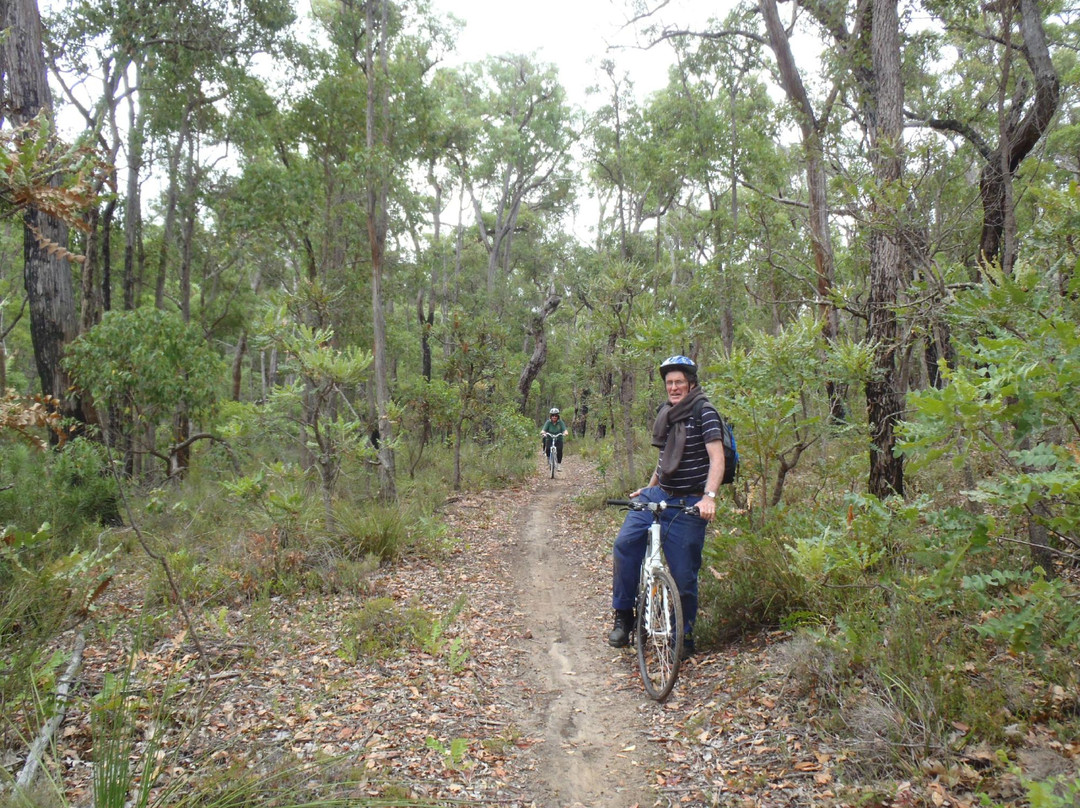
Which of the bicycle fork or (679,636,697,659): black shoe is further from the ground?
the bicycle fork

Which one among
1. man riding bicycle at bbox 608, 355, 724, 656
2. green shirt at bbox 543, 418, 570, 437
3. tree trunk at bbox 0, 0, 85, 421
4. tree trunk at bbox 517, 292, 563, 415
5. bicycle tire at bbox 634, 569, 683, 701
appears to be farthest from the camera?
tree trunk at bbox 517, 292, 563, 415

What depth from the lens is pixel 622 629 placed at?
16.1 feet

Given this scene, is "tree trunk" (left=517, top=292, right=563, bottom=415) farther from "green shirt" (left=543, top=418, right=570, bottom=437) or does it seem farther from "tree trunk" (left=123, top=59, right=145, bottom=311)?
"tree trunk" (left=123, top=59, right=145, bottom=311)

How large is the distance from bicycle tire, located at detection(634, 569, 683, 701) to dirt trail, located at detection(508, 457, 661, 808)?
0.14 meters

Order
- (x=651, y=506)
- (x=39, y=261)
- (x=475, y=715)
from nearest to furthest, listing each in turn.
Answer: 1. (x=475, y=715)
2. (x=651, y=506)
3. (x=39, y=261)

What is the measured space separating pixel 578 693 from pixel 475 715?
76 centimetres

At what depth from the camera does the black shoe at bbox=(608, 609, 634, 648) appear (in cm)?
487

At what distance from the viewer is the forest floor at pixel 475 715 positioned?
304 cm

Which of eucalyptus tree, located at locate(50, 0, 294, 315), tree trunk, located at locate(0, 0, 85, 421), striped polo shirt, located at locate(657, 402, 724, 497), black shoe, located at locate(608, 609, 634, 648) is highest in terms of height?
eucalyptus tree, located at locate(50, 0, 294, 315)

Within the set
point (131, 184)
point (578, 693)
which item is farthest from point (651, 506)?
point (131, 184)

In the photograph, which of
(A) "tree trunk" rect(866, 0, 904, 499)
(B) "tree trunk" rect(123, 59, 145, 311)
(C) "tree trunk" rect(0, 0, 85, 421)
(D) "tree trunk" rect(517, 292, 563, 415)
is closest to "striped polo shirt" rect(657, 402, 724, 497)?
(A) "tree trunk" rect(866, 0, 904, 499)

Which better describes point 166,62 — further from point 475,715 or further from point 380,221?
point 475,715

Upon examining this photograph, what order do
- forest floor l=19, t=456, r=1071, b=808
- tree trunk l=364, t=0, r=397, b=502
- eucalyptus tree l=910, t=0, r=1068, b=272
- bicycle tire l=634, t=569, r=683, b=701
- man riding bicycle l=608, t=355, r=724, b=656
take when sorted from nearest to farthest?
forest floor l=19, t=456, r=1071, b=808
bicycle tire l=634, t=569, r=683, b=701
man riding bicycle l=608, t=355, r=724, b=656
eucalyptus tree l=910, t=0, r=1068, b=272
tree trunk l=364, t=0, r=397, b=502

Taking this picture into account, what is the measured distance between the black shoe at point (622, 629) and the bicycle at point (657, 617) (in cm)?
22
